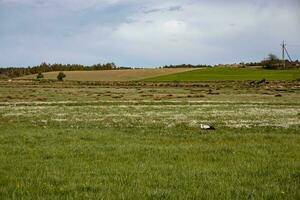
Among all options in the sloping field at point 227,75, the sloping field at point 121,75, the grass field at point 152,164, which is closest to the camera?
the grass field at point 152,164

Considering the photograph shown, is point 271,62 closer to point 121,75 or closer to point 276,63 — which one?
point 276,63

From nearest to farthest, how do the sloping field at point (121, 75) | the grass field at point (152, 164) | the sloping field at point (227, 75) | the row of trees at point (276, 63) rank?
1. the grass field at point (152, 164)
2. the sloping field at point (227, 75)
3. the sloping field at point (121, 75)
4. the row of trees at point (276, 63)

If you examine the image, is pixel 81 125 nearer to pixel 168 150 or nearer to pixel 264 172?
pixel 168 150

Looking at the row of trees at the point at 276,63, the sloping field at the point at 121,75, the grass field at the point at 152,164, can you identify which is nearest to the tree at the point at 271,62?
the row of trees at the point at 276,63

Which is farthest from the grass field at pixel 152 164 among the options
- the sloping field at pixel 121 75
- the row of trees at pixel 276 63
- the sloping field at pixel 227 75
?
the row of trees at pixel 276 63

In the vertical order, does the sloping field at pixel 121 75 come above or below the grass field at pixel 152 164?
below

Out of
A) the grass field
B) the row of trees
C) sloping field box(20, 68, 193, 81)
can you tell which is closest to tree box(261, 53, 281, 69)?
the row of trees

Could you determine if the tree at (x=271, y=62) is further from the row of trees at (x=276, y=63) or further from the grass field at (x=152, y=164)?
the grass field at (x=152, y=164)

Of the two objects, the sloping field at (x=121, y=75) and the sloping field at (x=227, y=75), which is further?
the sloping field at (x=121, y=75)

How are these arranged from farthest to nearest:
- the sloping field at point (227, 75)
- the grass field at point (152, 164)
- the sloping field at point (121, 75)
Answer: the sloping field at point (121, 75) < the sloping field at point (227, 75) < the grass field at point (152, 164)

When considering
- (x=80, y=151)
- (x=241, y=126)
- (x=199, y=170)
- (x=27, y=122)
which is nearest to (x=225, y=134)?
(x=241, y=126)

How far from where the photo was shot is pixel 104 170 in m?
13.4

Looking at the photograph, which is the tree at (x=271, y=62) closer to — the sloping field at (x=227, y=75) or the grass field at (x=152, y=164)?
the sloping field at (x=227, y=75)

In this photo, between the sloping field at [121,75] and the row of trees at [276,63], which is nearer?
the sloping field at [121,75]
